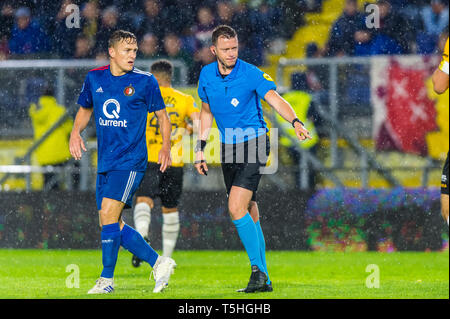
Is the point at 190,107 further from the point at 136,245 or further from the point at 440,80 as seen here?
the point at 440,80

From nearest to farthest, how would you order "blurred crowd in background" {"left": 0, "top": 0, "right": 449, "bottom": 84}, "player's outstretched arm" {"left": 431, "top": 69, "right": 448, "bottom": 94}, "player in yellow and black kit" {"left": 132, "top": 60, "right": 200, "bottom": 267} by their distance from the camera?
"player's outstretched arm" {"left": 431, "top": 69, "right": 448, "bottom": 94} → "player in yellow and black kit" {"left": 132, "top": 60, "right": 200, "bottom": 267} → "blurred crowd in background" {"left": 0, "top": 0, "right": 449, "bottom": 84}

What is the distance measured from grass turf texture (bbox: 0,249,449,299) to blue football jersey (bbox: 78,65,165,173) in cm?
92

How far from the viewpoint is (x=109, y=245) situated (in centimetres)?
680

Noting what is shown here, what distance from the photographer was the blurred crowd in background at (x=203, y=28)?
12492 millimetres

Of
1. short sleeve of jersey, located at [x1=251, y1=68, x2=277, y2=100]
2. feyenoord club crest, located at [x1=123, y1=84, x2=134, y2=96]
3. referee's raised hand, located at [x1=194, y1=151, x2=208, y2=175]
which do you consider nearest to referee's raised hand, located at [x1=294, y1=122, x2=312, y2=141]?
short sleeve of jersey, located at [x1=251, y1=68, x2=277, y2=100]

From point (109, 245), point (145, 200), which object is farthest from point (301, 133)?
point (145, 200)

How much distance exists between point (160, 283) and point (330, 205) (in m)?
4.33

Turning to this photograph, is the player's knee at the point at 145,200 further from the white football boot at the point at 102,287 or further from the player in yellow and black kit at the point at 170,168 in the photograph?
the white football boot at the point at 102,287

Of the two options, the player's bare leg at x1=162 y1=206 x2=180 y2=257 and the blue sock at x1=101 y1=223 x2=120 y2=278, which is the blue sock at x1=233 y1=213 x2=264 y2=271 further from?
the player's bare leg at x1=162 y1=206 x2=180 y2=257

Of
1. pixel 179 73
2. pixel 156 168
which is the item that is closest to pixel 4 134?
pixel 179 73

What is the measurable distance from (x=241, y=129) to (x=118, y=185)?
3.11 feet

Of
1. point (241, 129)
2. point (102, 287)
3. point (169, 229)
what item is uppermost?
point (241, 129)

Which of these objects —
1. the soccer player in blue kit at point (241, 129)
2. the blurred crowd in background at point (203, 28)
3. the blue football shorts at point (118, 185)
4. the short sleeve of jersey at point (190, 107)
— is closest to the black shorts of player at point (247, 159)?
the soccer player in blue kit at point (241, 129)

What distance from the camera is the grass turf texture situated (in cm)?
718
